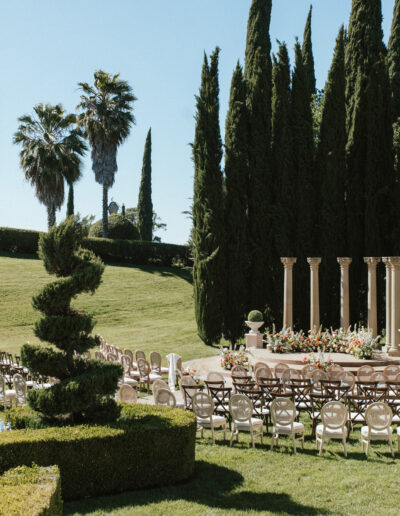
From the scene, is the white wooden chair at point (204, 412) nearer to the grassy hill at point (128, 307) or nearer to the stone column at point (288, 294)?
the stone column at point (288, 294)

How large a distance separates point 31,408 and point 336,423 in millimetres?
5081

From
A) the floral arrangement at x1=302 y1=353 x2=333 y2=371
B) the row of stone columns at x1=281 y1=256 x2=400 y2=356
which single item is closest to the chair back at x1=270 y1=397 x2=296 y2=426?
the floral arrangement at x1=302 y1=353 x2=333 y2=371

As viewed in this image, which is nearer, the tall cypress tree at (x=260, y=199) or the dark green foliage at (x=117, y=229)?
the tall cypress tree at (x=260, y=199)

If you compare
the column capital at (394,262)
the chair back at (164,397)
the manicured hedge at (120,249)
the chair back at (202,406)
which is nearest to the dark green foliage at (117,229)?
the manicured hedge at (120,249)

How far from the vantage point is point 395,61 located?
2820 cm

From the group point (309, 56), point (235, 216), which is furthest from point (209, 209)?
point (309, 56)

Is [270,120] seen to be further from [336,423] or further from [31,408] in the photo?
[31,408]

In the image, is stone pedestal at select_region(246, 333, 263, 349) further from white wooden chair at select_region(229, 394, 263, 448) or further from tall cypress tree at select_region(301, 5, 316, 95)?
tall cypress tree at select_region(301, 5, 316, 95)

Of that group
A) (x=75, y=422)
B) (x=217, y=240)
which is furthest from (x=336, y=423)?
(x=217, y=240)

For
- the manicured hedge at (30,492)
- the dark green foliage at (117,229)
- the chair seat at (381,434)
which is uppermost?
the dark green foliage at (117,229)

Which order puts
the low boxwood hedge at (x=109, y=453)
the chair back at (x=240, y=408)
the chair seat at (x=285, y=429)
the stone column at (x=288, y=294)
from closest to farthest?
the low boxwood hedge at (x=109, y=453), the chair seat at (x=285, y=429), the chair back at (x=240, y=408), the stone column at (x=288, y=294)

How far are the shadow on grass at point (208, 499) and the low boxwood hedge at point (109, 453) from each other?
0.70 ft

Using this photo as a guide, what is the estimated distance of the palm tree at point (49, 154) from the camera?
34469 mm

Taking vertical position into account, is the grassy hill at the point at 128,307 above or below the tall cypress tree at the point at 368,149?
below
